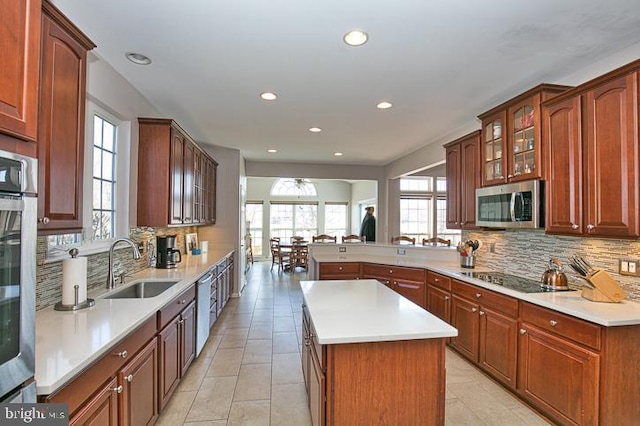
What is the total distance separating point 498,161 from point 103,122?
3.72 metres

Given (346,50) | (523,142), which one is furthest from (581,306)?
(346,50)

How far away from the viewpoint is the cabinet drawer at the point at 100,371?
123 centimetres

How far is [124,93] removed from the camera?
2900mm

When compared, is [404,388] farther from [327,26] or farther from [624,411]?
[327,26]

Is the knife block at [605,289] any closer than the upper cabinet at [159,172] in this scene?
Yes

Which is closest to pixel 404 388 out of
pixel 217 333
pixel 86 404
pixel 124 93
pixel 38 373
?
pixel 86 404

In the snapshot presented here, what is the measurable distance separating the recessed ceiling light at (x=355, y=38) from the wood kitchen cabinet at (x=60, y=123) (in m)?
1.56

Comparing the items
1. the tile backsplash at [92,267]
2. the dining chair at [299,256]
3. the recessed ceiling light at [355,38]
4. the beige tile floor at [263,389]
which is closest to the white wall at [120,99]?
the tile backsplash at [92,267]

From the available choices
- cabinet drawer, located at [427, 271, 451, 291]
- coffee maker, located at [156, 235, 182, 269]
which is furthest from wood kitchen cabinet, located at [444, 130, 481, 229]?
coffee maker, located at [156, 235, 182, 269]

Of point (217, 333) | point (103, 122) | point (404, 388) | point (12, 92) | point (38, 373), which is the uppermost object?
point (103, 122)

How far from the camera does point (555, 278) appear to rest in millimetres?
2623

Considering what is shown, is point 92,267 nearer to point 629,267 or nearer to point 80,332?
point 80,332

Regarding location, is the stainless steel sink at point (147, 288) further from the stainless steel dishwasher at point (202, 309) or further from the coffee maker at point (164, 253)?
the coffee maker at point (164, 253)

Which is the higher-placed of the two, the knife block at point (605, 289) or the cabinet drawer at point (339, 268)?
the knife block at point (605, 289)
